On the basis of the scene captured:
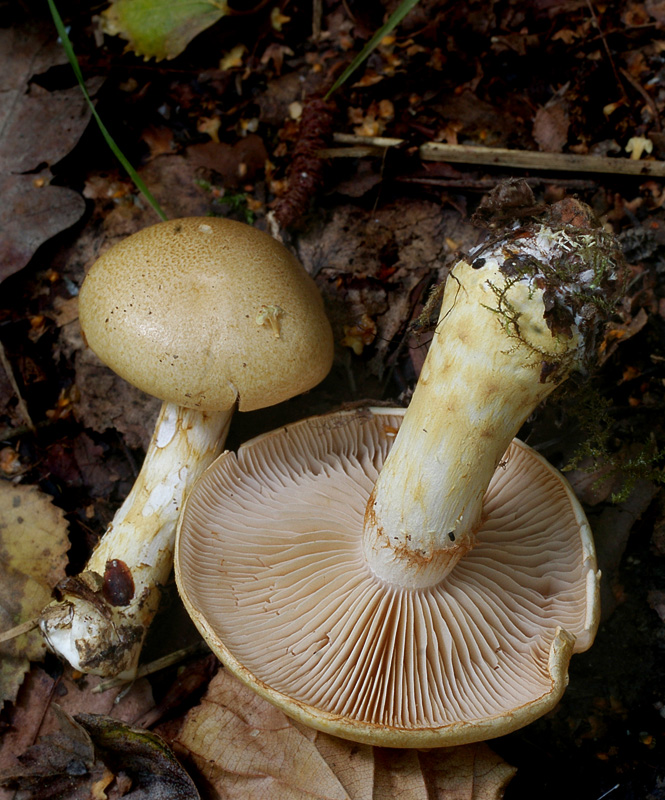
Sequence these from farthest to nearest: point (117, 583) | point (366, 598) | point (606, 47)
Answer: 1. point (606, 47)
2. point (117, 583)
3. point (366, 598)

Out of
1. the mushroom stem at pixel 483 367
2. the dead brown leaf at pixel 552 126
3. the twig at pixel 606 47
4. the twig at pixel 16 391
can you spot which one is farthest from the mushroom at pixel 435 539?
the twig at pixel 606 47

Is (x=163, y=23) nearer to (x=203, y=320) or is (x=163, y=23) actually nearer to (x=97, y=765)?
(x=203, y=320)

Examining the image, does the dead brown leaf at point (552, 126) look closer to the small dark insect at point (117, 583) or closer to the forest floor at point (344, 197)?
the forest floor at point (344, 197)

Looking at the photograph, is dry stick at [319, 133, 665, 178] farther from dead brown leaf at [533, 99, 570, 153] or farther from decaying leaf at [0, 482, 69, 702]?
decaying leaf at [0, 482, 69, 702]

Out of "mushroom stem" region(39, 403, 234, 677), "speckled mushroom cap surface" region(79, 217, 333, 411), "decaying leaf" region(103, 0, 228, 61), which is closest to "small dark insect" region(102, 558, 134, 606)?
"mushroom stem" region(39, 403, 234, 677)

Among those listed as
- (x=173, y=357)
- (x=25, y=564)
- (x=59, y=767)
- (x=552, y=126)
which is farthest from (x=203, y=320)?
(x=552, y=126)

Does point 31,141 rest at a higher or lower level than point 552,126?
higher
